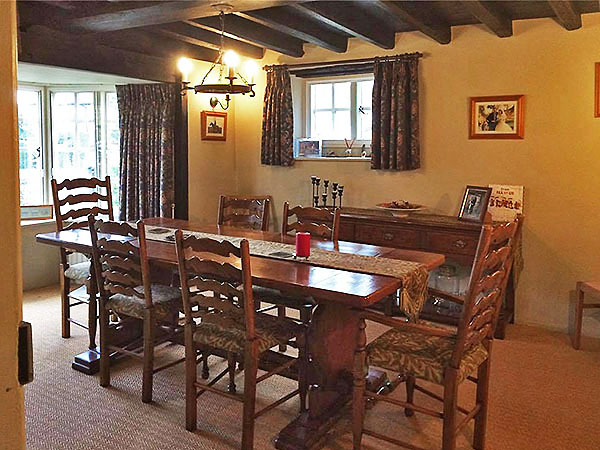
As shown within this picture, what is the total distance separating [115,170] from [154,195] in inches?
35.2

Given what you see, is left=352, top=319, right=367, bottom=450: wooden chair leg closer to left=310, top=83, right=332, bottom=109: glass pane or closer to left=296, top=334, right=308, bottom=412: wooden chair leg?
left=296, top=334, right=308, bottom=412: wooden chair leg

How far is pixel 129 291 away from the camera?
3.03 meters

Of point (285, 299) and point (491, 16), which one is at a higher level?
point (491, 16)

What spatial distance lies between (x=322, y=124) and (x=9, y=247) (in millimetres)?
4973

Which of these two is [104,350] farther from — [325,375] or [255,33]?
[255,33]

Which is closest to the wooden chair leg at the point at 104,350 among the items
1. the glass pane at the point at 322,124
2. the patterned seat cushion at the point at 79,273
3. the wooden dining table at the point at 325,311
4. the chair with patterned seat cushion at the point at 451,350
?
the wooden dining table at the point at 325,311

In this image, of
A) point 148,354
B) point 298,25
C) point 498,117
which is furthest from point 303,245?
point 498,117

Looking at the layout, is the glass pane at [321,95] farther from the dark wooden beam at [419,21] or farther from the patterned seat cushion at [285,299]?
the patterned seat cushion at [285,299]

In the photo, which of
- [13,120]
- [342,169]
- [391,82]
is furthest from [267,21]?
[13,120]

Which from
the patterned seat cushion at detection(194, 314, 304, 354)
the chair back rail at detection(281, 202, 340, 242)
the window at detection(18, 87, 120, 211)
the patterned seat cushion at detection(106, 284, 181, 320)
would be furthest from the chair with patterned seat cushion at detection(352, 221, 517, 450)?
the window at detection(18, 87, 120, 211)

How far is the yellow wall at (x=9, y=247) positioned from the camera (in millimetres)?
685

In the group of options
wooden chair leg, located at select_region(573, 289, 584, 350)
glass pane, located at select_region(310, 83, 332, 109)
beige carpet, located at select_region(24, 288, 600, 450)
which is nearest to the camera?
beige carpet, located at select_region(24, 288, 600, 450)

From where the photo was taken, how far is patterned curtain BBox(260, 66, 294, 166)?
536cm

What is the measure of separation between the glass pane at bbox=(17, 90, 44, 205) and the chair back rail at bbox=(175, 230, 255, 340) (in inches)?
158
